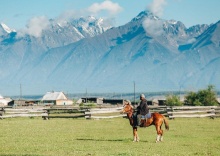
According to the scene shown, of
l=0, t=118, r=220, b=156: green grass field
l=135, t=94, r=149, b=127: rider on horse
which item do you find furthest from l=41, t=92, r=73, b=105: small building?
l=135, t=94, r=149, b=127: rider on horse

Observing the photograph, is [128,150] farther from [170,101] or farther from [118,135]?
[170,101]

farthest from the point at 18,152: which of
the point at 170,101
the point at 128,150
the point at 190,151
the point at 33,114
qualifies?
the point at 170,101

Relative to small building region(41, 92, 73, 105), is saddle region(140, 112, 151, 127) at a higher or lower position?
lower

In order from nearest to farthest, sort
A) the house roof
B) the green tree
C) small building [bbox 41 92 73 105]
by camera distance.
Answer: the green tree → small building [bbox 41 92 73 105] → the house roof

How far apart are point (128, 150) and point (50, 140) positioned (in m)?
5.93

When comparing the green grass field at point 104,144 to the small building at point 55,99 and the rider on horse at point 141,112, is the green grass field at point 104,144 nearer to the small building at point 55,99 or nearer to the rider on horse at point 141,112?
the rider on horse at point 141,112

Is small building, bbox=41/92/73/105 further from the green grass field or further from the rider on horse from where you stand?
the rider on horse

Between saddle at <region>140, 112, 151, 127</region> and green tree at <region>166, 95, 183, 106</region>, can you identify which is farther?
green tree at <region>166, 95, 183, 106</region>

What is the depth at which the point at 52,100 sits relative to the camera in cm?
17750

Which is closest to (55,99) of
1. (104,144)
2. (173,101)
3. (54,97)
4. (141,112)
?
(54,97)

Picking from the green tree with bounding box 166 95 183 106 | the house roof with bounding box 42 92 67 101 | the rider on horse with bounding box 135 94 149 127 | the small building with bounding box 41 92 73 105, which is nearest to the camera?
the rider on horse with bounding box 135 94 149 127

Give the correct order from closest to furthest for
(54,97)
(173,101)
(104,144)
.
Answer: (104,144) < (173,101) < (54,97)

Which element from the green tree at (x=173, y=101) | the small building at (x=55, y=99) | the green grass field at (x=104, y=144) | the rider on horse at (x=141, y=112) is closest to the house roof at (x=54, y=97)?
the small building at (x=55, y=99)

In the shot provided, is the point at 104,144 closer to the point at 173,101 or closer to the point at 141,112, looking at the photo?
the point at 141,112
